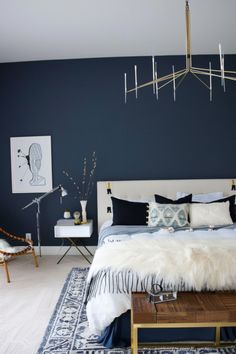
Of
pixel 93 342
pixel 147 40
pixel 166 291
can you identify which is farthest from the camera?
pixel 147 40

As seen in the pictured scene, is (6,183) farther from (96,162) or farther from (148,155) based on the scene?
(148,155)

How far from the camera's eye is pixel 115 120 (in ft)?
15.3

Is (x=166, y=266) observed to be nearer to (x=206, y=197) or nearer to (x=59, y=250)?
(x=206, y=197)

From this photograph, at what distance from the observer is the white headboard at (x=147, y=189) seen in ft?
14.9

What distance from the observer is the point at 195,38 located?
3.96 metres

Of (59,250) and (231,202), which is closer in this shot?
(231,202)

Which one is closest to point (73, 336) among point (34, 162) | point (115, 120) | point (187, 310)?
point (187, 310)

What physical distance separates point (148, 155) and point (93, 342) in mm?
2737

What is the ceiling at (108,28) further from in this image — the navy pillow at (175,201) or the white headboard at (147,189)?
the navy pillow at (175,201)

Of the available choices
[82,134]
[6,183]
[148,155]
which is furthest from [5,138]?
[148,155]

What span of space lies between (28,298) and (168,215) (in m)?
1.80

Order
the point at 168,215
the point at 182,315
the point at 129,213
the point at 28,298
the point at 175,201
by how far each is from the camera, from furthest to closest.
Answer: the point at 175,201 → the point at 129,213 → the point at 168,215 → the point at 28,298 → the point at 182,315

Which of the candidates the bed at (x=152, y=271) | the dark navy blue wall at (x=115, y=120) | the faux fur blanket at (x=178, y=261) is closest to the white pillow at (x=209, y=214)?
the bed at (x=152, y=271)

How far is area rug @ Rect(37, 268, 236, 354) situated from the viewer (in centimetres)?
240
